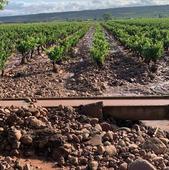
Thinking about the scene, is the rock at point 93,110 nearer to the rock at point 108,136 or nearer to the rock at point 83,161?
the rock at point 108,136

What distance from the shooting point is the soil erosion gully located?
9891mm

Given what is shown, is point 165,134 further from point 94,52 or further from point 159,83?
point 94,52

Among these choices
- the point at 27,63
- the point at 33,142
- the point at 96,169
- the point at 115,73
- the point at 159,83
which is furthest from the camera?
the point at 27,63

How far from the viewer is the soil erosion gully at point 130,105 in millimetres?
9891

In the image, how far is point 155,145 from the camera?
8617 mm

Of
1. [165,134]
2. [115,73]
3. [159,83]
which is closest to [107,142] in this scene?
[165,134]

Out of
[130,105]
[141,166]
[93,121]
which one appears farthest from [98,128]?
[141,166]

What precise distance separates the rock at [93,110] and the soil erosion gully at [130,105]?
0.06 meters

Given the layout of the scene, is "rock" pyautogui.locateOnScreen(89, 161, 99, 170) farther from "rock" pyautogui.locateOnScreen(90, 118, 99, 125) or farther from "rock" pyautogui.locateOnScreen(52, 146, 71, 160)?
"rock" pyautogui.locateOnScreen(90, 118, 99, 125)

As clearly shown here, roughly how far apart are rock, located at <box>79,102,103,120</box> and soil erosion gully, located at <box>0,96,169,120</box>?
0.06 meters

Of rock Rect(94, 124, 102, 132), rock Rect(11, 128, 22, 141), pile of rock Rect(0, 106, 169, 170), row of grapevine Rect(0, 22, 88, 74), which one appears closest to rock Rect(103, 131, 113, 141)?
pile of rock Rect(0, 106, 169, 170)

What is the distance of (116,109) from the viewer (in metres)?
9.97

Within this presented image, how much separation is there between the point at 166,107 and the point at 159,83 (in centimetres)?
1066

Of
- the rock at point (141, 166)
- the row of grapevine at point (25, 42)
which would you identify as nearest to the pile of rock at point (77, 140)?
the rock at point (141, 166)
